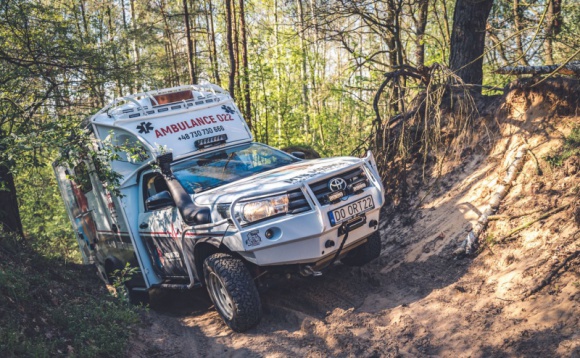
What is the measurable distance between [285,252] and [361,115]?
9.16 m

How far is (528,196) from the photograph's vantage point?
6.60 metres

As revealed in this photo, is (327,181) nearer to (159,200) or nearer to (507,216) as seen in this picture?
(159,200)

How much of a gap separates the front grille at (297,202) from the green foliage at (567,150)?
10.7 feet

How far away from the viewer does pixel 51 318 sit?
5.51 metres

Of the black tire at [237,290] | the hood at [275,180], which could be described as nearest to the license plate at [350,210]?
the hood at [275,180]

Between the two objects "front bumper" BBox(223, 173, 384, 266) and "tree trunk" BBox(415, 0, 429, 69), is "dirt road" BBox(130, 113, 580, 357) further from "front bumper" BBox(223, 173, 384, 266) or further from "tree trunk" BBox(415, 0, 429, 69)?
"tree trunk" BBox(415, 0, 429, 69)

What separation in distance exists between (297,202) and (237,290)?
1187 mm

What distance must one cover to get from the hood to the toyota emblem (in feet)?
0.30

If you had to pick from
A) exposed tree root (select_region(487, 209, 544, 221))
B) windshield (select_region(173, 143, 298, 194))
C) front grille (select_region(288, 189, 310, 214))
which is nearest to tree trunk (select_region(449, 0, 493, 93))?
exposed tree root (select_region(487, 209, 544, 221))

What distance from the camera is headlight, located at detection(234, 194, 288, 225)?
574 centimetres

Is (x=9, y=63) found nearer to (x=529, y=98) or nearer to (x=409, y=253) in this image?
(x=409, y=253)

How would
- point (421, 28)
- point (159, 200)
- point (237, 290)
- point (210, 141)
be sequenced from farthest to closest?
point (421, 28)
point (210, 141)
point (159, 200)
point (237, 290)

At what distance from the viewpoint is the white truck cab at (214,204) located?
577 centimetres

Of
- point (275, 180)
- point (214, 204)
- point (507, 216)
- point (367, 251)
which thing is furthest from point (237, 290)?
point (507, 216)
